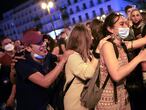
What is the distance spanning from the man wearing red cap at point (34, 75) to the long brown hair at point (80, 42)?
0.10 m

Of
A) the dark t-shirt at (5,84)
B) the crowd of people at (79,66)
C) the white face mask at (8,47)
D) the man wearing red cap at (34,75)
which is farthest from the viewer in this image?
the dark t-shirt at (5,84)

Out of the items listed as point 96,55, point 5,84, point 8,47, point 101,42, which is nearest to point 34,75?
point 96,55

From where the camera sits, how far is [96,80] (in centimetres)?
374

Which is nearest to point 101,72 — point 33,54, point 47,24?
point 33,54

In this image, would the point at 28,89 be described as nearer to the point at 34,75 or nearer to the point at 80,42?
the point at 34,75

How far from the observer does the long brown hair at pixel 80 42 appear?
13.2 ft

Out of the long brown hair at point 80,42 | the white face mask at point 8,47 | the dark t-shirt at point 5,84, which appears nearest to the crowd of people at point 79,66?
the long brown hair at point 80,42

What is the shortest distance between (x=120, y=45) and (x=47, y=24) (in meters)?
82.0

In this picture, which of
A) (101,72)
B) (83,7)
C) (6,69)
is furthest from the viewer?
(83,7)

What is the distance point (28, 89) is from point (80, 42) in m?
0.86

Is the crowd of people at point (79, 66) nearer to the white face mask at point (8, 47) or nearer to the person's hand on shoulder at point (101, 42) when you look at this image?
the person's hand on shoulder at point (101, 42)

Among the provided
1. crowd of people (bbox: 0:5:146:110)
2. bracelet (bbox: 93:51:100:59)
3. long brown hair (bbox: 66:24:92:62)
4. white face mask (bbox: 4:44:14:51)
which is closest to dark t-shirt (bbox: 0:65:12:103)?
white face mask (bbox: 4:44:14:51)

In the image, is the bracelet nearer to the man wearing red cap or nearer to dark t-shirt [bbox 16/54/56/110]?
the man wearing red cap

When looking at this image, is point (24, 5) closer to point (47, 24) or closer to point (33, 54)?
point (47, 24)
